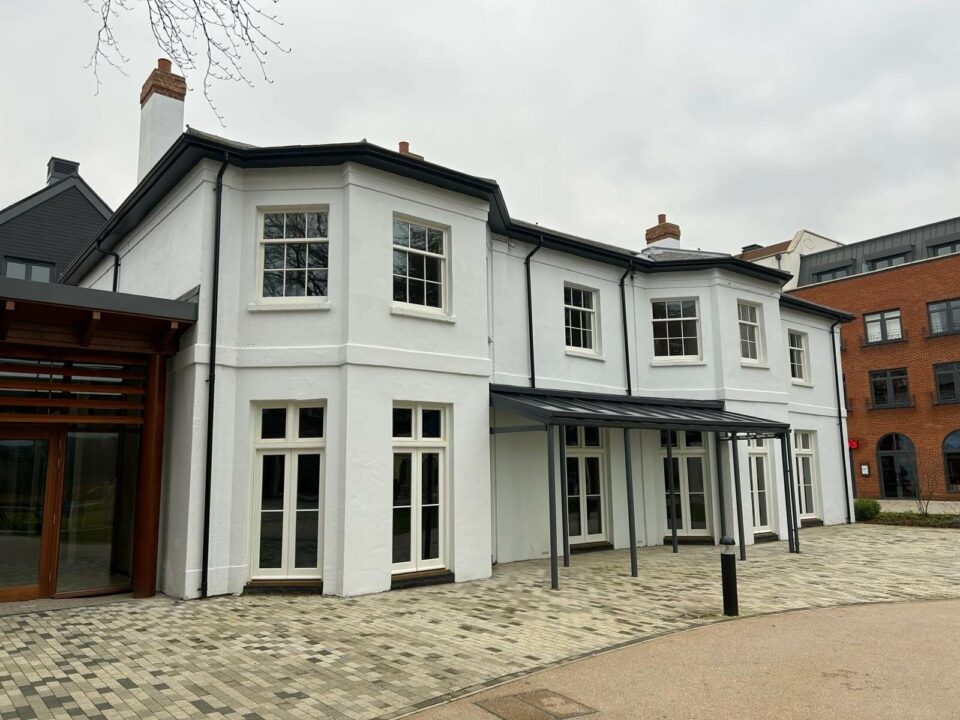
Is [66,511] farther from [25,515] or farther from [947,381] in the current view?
[947,381]

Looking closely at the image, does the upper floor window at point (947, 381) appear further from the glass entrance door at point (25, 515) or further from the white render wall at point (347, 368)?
the glass entrance door at point (25, 515)

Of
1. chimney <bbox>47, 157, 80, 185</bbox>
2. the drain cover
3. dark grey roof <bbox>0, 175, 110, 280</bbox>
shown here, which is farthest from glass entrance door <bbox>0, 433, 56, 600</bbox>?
chimney <bbox>47, 157, 80, 185</bbox>

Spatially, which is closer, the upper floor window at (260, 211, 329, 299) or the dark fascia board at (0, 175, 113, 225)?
the upper floor window at (260, 211, 329, 299)

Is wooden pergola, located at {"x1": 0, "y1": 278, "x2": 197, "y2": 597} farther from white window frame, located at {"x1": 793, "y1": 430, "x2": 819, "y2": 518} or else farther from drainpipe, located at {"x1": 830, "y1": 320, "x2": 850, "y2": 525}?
drainpipe, located at {"x1": 830, "y1": 320, "x2": 850, "y2": 525}

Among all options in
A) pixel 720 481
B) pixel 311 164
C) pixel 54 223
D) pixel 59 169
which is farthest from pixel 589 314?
pixel 59 169

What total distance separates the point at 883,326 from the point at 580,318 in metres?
22.2

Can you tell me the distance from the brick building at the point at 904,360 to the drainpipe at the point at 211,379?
27.3m

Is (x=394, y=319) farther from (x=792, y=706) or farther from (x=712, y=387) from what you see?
(x=712, y=387)

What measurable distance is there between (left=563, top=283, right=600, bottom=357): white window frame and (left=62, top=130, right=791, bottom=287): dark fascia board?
0.69 m

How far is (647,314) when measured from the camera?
14875 millimetres

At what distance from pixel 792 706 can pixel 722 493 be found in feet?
30.6

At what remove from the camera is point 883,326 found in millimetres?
29500

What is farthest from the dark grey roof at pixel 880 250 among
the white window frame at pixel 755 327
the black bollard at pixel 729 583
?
the black bollard at pixel 729 583

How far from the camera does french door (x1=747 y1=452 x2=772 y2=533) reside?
1448cm
